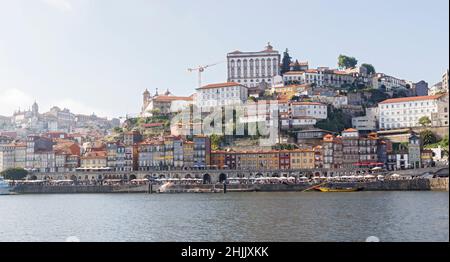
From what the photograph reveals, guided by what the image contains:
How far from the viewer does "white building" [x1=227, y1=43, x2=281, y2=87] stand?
232 feet

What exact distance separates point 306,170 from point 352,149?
4893 millimetres

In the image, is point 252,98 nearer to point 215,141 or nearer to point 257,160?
point 215,141

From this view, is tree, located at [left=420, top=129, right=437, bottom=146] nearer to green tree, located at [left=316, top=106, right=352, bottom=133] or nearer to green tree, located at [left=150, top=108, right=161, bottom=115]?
green tree, located at [left=316, top=106, right=352, bottom=133]

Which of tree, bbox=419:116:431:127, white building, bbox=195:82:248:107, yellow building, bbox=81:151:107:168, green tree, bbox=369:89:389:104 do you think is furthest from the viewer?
green tree, bbox=369:89:389:104

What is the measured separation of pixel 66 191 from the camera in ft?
159

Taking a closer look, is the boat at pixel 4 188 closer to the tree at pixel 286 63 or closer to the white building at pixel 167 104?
the white building at pixel 167 104

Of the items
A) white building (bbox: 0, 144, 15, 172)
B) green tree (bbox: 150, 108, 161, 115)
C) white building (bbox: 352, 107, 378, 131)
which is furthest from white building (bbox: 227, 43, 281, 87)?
white building (bbox: 0, 144, 15, 172)

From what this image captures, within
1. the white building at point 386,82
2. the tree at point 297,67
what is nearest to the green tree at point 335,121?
the white building at point 386,82

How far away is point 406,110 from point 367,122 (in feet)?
13.8

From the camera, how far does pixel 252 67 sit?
7156 centimetres

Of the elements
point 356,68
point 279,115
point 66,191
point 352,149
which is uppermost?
point 356,68

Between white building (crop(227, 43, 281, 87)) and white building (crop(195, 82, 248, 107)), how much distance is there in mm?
5333
